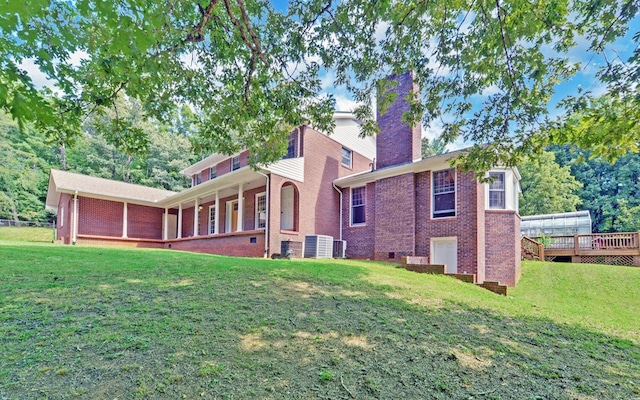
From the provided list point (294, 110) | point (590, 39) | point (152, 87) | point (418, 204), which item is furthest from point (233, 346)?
point (418, 204)

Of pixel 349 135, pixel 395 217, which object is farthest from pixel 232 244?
pixel 349 135

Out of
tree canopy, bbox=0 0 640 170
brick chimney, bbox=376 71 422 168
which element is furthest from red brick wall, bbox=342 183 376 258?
tree canopy, bbox=0 0 640 170

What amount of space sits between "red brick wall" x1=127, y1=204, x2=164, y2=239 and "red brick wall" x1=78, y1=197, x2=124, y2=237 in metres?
0.57

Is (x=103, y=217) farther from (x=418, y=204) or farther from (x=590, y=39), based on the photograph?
(x=590, y=39)

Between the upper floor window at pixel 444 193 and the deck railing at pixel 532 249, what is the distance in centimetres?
801

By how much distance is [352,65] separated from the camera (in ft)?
22.5

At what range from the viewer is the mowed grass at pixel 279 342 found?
8.14 feet

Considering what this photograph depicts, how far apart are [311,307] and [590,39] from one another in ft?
21.2

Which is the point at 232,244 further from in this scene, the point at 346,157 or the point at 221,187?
the point at 346,157

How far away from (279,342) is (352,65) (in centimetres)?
588

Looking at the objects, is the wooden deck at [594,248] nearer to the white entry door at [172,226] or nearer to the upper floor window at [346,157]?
the upper floor window at [346,157]

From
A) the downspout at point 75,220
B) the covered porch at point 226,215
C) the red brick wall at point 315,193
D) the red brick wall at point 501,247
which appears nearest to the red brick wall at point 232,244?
the covered porch at point 226,215

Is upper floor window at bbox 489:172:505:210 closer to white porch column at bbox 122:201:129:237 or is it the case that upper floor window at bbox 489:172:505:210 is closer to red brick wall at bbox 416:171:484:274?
red brick wall at bbox 416:171:484:274

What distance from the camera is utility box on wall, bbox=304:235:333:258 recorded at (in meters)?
12.2
